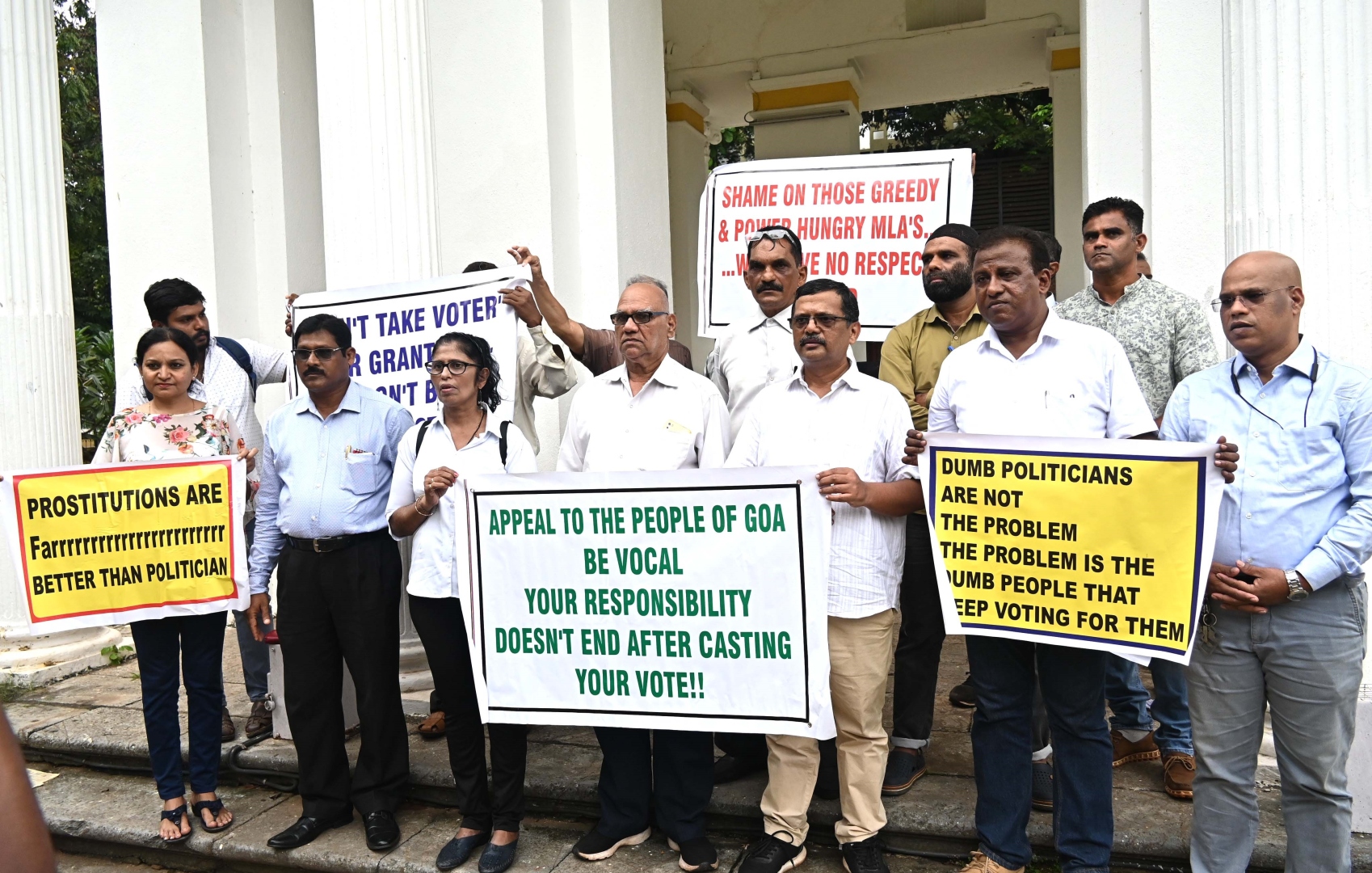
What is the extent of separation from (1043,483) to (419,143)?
3754 millimetres

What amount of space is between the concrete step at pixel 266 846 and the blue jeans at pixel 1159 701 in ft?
3.46

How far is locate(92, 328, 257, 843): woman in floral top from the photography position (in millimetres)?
4352

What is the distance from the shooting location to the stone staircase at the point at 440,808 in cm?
390

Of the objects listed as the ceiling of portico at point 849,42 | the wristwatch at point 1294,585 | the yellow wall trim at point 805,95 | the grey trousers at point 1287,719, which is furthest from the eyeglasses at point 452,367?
the yellow wall trim at point 805,95

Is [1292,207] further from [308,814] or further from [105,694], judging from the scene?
[105,694]

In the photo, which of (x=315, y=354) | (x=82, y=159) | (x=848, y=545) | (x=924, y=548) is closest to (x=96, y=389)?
(x=82, y=159)

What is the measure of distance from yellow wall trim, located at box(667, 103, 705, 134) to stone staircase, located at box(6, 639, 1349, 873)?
7317mm

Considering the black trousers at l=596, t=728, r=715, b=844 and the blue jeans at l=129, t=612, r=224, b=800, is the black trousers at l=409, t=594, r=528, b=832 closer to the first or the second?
the black trousers at l=596, t=728, r=715, b=844

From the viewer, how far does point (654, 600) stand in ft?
12.5

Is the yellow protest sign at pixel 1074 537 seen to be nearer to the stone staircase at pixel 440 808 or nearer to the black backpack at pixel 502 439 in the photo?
the stone staircase at pixel 440 808

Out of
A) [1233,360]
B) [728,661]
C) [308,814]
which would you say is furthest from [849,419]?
[308,814]

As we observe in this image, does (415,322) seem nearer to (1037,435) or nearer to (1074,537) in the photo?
(1037,435)

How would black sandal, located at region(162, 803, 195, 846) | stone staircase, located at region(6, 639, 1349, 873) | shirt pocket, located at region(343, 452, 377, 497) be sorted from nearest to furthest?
stone staircase, located at region(6, 639, 1349, 873) → shirt pocket, located at region(343, 452, 377, 497) → black sandal, located at region(162, 803, 195, 846)

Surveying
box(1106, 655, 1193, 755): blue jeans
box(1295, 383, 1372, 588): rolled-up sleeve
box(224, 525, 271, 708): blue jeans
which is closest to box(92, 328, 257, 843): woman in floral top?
box(224, 525, 271, 708): blue jeans
